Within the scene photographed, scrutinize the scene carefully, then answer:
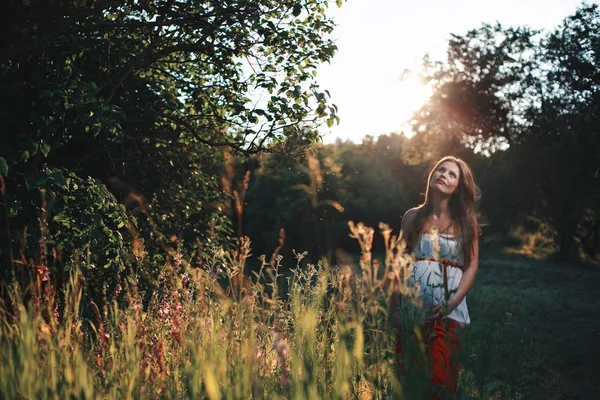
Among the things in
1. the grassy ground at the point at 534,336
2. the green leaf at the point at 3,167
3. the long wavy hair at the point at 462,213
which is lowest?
the grassy ground at the point at 534,336

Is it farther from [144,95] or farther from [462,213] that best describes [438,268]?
[144,95]

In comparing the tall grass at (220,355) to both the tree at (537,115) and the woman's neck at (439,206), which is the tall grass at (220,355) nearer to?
the woman's neck at (439,206)

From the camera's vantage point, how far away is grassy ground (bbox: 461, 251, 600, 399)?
11.7 feet

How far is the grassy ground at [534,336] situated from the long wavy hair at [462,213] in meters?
0.61

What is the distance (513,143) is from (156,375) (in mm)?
22333

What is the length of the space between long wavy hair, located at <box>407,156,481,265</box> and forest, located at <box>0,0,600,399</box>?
26cm

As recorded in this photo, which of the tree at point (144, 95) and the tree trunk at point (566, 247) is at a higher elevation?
the tree at point (144, 95)

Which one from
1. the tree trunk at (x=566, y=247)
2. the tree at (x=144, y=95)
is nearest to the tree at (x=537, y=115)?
the tree trunk at (x=566, y=247)

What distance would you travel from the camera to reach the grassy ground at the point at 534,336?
11.7 ft

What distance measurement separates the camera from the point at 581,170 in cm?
2119

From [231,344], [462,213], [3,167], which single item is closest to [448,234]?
[462,213]

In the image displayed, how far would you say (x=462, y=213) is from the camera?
4660 mm

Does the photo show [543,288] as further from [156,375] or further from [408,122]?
[156,375]

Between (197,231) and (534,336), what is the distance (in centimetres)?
702
